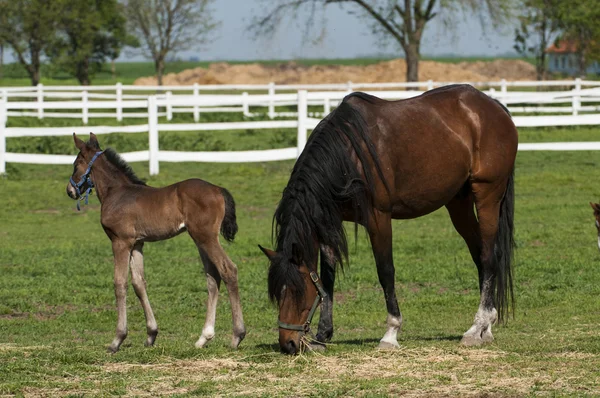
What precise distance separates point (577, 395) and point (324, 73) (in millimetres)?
63690

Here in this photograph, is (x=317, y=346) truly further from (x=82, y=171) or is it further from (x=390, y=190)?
(x=82, y=171)

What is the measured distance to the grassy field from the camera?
20.2ft

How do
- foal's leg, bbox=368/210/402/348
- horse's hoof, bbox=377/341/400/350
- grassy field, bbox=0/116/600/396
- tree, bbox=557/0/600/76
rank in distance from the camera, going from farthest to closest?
tree, bbox=557/0/600/76 < foal's leg, bbox=368/210/402/348 < horse's hoof, bbox=377/341/400/350 < grassy field, bbox=0/116/600/396

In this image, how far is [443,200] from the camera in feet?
25.8

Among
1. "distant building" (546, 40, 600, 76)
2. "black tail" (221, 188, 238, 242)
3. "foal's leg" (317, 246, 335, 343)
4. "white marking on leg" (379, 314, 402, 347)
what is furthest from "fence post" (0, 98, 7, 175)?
"distant building" (546, 40, 600, 76)

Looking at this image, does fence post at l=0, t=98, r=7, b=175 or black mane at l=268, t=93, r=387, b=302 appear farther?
fence post at l=0, t=98, r=7, b=175

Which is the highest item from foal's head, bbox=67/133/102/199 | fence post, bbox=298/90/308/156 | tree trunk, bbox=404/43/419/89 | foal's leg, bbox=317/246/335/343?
tree trunk, bbox=404/43/419/89

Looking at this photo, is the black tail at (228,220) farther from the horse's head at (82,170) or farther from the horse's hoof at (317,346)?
the horse's head at (82,170)

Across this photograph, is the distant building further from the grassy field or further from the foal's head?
the foal's head

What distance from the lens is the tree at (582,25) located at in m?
43.4

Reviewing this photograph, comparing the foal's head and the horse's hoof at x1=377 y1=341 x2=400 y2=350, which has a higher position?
the foal's head

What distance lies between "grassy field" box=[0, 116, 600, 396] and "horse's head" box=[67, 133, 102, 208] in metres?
1.25

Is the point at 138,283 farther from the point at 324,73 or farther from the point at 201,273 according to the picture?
the point at 324,73

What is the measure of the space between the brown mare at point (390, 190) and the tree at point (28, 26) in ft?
129
